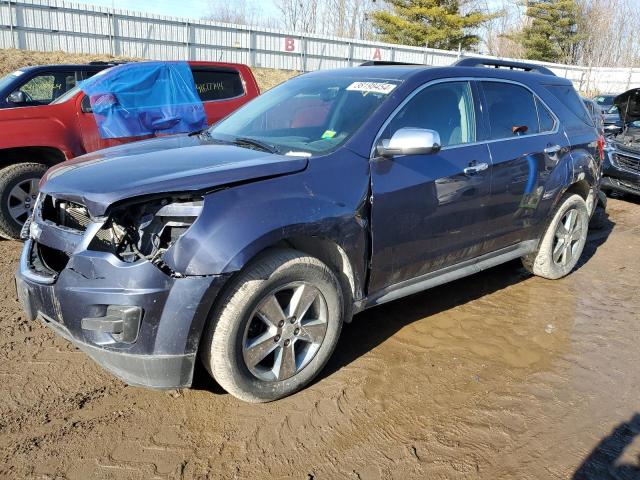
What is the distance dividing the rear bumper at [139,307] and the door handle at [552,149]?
10.4 feet

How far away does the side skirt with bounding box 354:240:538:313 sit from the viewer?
11.1ft

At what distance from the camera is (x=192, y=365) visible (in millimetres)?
2594

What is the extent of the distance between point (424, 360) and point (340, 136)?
1.55m

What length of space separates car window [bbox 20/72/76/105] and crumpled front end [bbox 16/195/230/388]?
483 centimetres

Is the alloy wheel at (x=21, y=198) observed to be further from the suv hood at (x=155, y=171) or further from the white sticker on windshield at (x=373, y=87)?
the white sticker on windshield at (x=373, y=87)

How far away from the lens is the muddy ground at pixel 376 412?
253 cm

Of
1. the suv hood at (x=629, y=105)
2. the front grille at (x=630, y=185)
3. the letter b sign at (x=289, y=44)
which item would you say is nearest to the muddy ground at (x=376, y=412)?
the front grille at (x=630, y=185)

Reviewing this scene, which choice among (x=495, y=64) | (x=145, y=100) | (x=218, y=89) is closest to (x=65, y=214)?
(x=495, y=64)

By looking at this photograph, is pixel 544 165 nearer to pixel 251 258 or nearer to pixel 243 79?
pixel 251 258

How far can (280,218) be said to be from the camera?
269cm

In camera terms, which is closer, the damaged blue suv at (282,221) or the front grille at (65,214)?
the damaged blue suv at (282,221)

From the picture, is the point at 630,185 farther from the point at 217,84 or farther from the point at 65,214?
the point at 65,214

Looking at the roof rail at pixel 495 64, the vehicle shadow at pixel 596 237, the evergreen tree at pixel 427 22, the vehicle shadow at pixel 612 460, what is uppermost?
the evergreen tree at pixel 427 22

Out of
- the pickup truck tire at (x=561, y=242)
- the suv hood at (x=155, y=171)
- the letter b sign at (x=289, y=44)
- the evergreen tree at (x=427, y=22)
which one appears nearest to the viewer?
the suv hood at (x=155, y=171)
